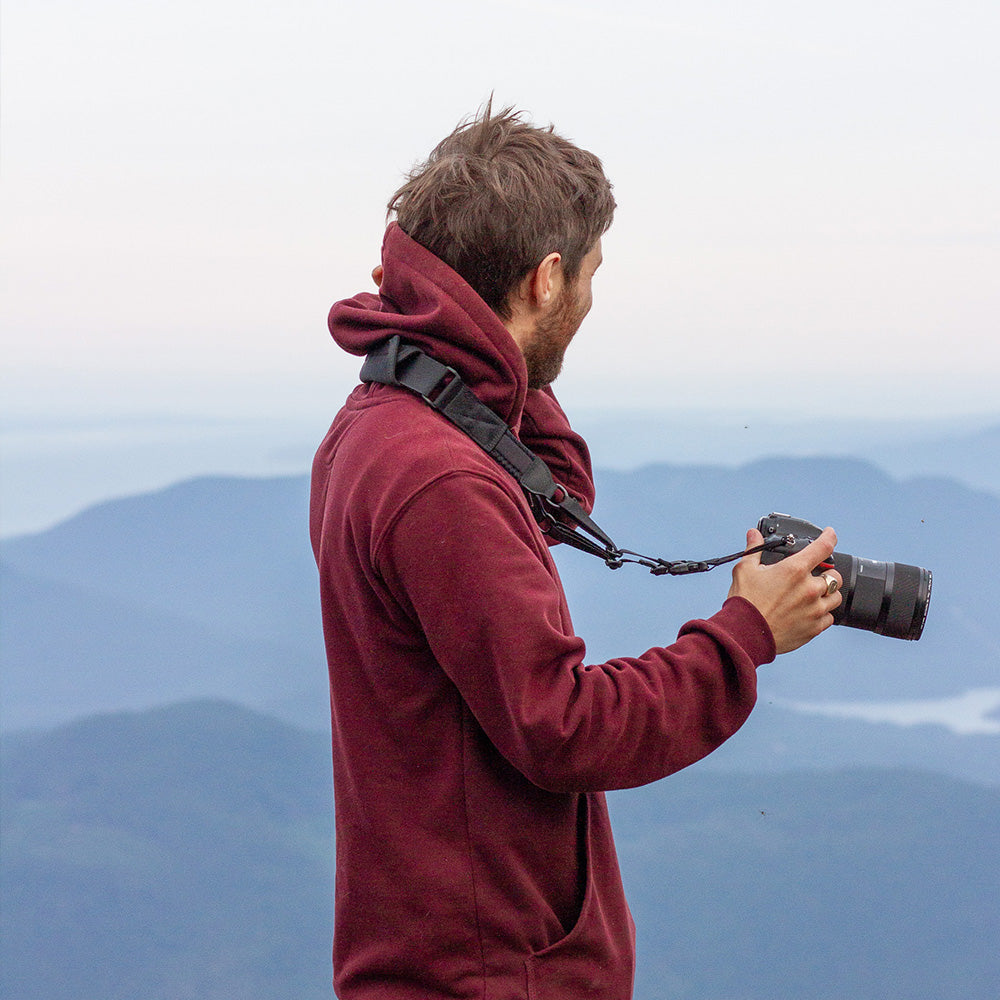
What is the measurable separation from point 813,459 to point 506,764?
5.12ft

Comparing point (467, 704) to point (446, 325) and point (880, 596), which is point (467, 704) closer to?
point (446, 325)

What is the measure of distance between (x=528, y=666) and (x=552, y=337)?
0.31 m

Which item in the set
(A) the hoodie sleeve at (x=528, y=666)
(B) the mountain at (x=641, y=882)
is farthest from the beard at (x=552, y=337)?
(B) the mountain at (x=641, y=882)

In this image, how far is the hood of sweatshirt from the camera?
0.87 m

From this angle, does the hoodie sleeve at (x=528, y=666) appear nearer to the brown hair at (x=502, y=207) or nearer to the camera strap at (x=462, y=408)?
the camera strap at (x=462, y=408)

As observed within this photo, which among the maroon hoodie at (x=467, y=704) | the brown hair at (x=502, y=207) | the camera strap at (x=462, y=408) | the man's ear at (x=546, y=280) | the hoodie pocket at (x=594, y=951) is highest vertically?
the brown hair at (x=502, y=207)

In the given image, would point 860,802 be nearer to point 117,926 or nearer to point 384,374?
point 117,926

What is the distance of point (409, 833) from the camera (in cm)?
87

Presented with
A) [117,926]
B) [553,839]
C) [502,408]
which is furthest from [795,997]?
[502,408]

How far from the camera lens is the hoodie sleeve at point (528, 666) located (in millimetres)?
775

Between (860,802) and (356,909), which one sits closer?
(356,909)

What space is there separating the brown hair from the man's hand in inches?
11.3

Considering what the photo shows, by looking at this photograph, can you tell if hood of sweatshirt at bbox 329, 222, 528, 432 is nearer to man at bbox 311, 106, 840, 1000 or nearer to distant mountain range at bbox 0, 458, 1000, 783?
man at bbox 311, 106, 840, 1000

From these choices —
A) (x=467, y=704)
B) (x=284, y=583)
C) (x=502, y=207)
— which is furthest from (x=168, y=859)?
(x=502, y=207)
